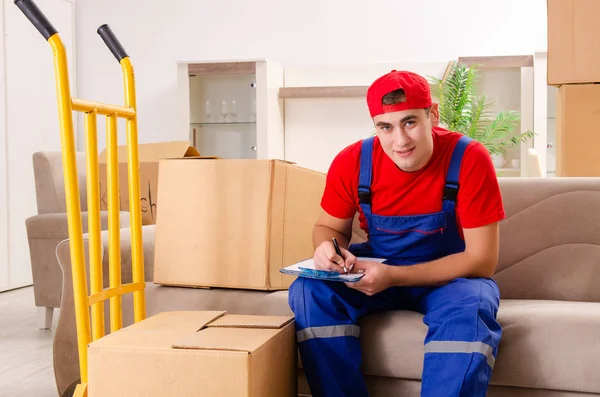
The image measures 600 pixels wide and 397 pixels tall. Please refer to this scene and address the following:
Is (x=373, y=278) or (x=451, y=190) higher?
(x=451, y=190)

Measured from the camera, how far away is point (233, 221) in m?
2.01

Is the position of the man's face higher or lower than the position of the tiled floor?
higher

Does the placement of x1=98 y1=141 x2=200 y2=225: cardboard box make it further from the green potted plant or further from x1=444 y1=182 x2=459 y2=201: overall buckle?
the green potted plant

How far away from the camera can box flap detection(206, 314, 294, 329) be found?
160 cm

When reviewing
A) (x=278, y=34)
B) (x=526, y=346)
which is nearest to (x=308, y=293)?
(x=526, y=346)

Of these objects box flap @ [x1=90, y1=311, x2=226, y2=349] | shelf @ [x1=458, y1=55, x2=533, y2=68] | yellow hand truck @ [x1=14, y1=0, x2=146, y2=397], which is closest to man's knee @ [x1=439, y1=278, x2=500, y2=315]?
box flap @ [x1=90, y1=311, x2=226, y2=349]

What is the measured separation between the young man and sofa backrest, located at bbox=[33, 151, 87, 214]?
6.69ft

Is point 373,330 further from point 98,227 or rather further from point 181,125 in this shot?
point 181,125

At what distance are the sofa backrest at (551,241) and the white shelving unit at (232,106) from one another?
2.80 metres

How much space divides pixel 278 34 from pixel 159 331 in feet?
12.7

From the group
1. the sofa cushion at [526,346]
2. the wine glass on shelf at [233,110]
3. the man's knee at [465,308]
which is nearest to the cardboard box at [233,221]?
the sofa cushion at [526,346]

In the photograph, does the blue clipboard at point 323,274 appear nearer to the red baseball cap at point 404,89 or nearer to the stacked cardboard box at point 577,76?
the red baseball cap at point 404,89

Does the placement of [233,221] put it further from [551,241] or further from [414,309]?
[551,241]

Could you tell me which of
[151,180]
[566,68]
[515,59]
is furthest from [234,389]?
[515,59]
